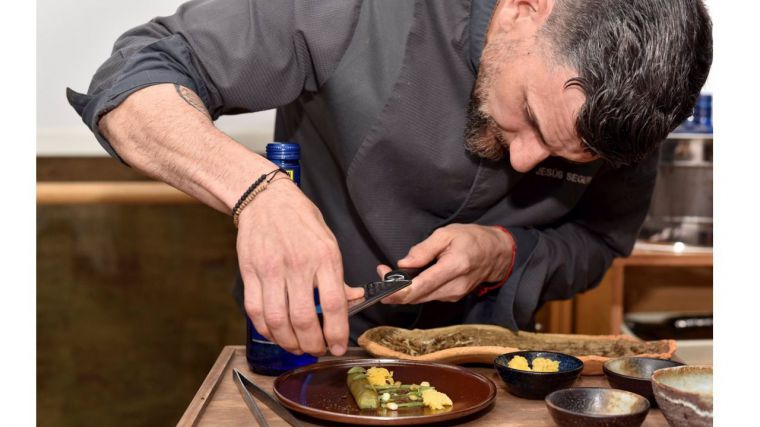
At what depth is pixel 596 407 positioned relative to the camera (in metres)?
1.04

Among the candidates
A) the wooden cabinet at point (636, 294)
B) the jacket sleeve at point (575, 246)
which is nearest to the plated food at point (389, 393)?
the jacket sleeve at point (575, 246)

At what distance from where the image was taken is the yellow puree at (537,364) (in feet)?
3.89

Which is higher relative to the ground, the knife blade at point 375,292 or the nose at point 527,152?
the nose at point 527,152

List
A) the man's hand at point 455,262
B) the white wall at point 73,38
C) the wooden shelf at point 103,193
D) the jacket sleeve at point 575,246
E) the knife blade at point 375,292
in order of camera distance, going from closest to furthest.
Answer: the knife blade at point 375,292 < the man's hand at point 455,262 < the jacket sleeve at point 575,246 < the wooden shelf at point 103,193 < the white wall at point 73,38

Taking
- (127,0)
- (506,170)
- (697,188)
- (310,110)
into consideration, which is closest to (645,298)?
(697,188)

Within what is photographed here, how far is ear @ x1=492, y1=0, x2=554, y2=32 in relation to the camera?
137 cm

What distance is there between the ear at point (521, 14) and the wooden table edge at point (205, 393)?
74 cm

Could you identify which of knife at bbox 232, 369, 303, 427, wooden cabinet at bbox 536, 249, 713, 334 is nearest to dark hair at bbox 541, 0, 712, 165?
knife at bbox 232, 369, 303, 427

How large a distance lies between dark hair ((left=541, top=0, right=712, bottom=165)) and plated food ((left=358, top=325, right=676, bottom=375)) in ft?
1.10

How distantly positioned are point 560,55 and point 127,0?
175cm

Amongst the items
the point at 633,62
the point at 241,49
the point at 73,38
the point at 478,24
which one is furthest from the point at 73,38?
the point at 633,62

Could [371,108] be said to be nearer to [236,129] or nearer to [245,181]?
[245,181]

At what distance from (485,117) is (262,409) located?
68cm

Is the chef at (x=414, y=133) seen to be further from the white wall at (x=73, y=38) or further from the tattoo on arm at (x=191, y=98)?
the white wall at (x=73, y=38)
